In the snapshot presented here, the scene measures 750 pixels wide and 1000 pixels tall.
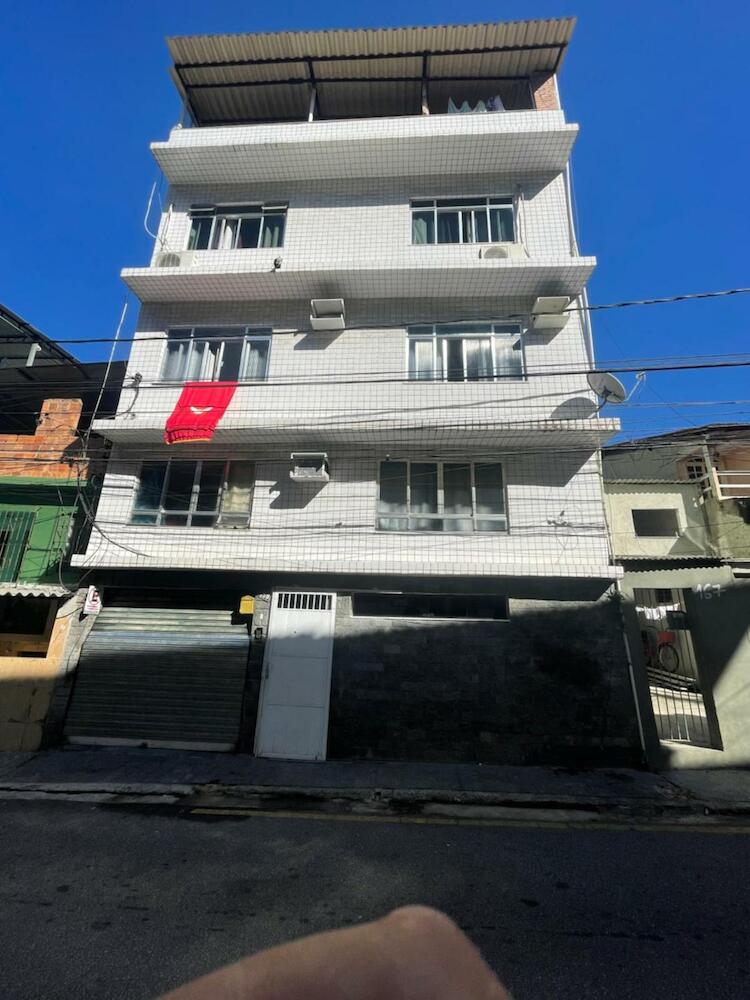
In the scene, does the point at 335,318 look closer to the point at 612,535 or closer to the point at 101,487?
the point at 101,487

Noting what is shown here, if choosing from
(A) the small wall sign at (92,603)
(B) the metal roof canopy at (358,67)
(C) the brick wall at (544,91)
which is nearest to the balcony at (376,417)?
(A) the small wall sign at (92,603)

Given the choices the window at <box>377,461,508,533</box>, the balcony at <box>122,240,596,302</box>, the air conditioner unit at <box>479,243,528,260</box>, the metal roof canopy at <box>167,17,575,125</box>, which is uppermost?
the metal roof canopy at <box>167,17,575,125</box>

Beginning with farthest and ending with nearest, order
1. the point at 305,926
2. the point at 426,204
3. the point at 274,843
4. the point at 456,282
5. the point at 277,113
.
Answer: the point at 277,113 < the point at 426,204 < the point at 456,282 < the point at 274,843 < the point at 305,926

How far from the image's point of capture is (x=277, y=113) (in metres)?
12.3

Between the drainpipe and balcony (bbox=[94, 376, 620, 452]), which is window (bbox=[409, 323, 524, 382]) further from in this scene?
the drainpipe

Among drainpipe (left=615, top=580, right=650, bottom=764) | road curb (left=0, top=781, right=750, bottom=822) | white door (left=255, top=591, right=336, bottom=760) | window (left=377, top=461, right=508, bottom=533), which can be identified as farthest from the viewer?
window (left=377, top=461, right=508, bottom=533)

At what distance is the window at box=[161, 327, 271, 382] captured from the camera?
988 cm

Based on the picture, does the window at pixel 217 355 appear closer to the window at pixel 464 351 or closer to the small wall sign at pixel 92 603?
the window at pixel 464 351

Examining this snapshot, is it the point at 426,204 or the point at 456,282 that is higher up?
the point at 426,204

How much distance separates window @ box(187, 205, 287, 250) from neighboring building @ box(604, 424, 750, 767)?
979 centimetres

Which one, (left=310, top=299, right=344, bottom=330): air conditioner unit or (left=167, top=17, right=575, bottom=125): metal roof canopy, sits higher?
(left=167, top=17, right=575, bottom=125): metal roof canopy

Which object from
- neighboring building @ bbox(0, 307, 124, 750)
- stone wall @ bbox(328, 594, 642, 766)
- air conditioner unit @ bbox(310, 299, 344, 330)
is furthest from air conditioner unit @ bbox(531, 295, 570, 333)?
neighboring building @ bbox(0, 307, 124, 750)

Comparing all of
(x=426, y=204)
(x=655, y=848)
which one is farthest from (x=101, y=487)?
(x=655, y=848)

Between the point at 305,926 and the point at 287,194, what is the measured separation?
1335 centimetres
